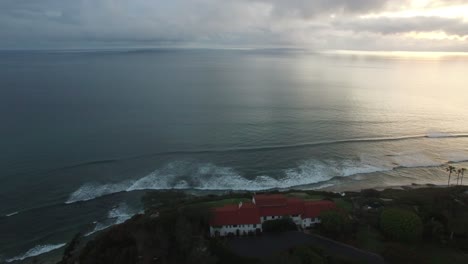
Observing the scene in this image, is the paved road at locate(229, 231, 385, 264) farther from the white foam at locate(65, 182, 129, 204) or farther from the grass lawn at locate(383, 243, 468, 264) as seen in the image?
the white foam at locate(65, 182, 129, 204)

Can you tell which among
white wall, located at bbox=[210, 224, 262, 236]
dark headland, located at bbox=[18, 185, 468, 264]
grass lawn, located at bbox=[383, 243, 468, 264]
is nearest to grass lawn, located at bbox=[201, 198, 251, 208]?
dark headland, located at bbox=[18, 185, 468, 264]

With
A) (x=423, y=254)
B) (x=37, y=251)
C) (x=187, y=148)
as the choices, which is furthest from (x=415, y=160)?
(x=37, y=251)

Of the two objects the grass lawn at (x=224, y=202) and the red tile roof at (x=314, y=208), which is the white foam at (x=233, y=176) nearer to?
the grass lawn at (x=224, y=202)

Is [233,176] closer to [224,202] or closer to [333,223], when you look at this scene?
[224,202]

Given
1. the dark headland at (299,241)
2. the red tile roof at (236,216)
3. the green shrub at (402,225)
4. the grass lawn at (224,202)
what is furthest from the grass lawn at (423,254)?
the grass lawn at (224,202)

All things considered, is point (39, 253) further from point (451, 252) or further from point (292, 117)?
point (292, 117)

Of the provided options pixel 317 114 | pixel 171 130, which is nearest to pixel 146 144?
pixel 171 130
